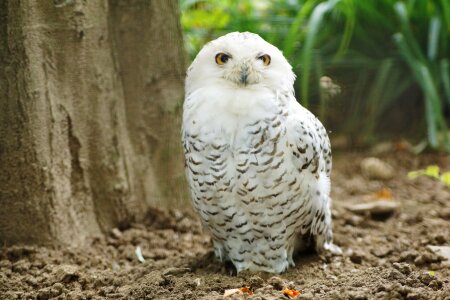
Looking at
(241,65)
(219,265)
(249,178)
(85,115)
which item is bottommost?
(219,265)

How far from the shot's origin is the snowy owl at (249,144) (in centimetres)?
293

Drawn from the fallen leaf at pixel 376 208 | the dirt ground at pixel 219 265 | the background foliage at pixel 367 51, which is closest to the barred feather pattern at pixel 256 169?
Result: the dirt ground at pixel 219 265

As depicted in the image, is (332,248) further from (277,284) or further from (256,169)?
(256,169)

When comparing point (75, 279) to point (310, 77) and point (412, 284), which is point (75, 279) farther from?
point (310, 77)

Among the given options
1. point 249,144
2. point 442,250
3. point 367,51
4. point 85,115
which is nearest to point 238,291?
point 249,144

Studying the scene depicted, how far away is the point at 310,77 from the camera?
19.4ft

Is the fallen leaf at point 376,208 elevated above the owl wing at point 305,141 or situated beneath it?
situated beneath

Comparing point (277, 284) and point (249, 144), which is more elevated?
point (249, 144)

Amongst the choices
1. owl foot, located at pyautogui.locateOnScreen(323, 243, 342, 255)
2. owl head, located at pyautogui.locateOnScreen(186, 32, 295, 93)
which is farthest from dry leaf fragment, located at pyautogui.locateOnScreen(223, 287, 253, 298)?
owl head, located at pyautogui.locateOnScreen(186, 32, 295, 93)

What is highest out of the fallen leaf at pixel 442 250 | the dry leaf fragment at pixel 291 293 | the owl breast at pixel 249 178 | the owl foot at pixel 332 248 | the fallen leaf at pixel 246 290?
the owl breast at pixel 249 178

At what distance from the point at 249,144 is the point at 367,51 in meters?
3.73

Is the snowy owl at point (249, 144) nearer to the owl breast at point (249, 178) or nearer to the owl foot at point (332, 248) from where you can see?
the owl breast at point (249, 178)

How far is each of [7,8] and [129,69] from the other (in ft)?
3.01

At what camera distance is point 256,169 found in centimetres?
293
